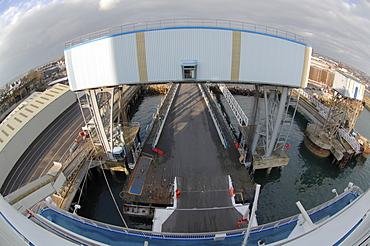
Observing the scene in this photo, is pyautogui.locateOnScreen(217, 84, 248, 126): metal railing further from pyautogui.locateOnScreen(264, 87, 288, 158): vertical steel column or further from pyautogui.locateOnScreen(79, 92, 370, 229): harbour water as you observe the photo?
pyautogui.locateOnScreen(79, 92, 370, 229): harbour water

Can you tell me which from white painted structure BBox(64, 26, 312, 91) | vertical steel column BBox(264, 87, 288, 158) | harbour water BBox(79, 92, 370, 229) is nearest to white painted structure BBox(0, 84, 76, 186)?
harbour water BBox(79, 92, 370, 229)

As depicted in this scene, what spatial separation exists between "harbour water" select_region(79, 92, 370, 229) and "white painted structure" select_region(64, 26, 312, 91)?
12671 millimetres

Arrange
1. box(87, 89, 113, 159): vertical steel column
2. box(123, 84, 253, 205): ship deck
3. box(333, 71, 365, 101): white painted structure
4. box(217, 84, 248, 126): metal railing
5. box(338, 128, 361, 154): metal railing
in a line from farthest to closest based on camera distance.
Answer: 1. box(217, 84, 248, 126): metal railing
2. box(338, 128, 361, 154): metal railing
3. box(333, 71, 365, 101): white painted structure
4. box(87, 89, 113, 159): vertical steel column
5. box(123, 84, 253, 205): ship deck

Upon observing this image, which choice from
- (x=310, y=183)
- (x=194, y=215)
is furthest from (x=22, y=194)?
(x=310, y=183)

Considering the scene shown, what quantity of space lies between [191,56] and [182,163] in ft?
39.1

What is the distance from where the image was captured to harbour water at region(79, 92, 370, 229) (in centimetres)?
1978

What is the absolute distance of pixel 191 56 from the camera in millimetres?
16484

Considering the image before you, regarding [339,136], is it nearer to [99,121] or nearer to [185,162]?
[185,162]

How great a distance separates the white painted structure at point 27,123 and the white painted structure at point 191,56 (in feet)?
50.0

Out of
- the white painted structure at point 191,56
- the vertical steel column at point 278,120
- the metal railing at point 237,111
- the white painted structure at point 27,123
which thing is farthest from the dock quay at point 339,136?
the white painted structure at point 27,123

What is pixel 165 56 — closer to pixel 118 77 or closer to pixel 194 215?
pixel 118 77

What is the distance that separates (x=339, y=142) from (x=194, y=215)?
83.5 ft

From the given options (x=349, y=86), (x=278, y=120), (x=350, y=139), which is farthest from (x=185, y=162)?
(x=350, y=139)

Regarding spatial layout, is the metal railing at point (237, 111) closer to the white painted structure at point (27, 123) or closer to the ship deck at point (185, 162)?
the ship deck at point (185, 162)
